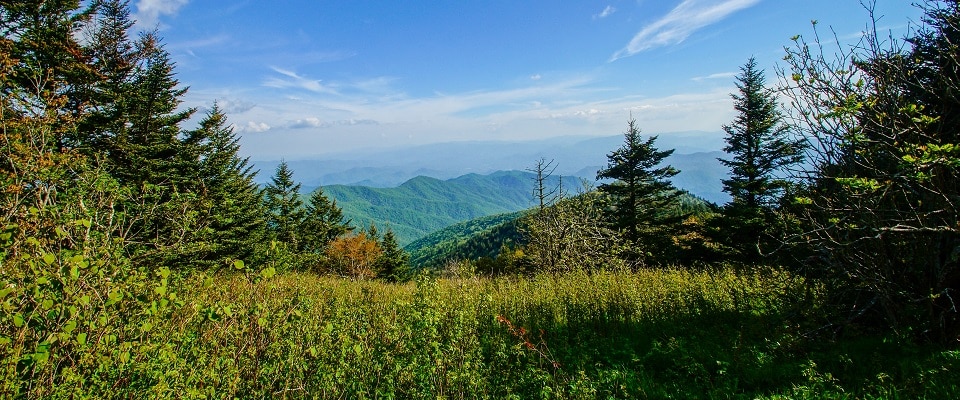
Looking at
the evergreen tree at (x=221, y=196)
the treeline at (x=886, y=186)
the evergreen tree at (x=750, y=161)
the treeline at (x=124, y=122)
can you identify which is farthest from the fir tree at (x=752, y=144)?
the evergreen tree at (x=221, y=196)

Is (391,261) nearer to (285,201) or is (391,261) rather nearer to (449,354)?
(285,201)

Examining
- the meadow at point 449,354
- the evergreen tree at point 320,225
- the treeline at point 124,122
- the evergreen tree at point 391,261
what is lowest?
the evergreen tree at point 391,261

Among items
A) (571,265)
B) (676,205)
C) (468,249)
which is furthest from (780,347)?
(468,249)

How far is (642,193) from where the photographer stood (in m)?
24.5

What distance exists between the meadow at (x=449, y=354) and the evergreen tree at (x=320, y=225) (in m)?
32.7

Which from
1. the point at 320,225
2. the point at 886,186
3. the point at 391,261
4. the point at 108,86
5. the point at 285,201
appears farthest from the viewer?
the point at 391,261

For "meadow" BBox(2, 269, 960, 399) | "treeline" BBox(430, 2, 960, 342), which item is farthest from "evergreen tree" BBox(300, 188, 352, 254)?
"treeline" BBox(430, 2, 960, 342)

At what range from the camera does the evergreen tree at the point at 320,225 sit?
3734 centimetres

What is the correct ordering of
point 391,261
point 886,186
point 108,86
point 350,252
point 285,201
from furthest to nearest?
point 391,261 → point 350,252 → point 285,201 → point 108,86 → point 886,186

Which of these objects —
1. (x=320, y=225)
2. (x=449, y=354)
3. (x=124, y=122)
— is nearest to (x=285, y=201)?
(x=320, y=225)

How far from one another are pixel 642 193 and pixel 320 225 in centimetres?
3134

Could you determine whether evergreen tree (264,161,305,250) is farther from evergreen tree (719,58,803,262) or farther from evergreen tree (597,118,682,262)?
evergreen tree (719,58,803,262)

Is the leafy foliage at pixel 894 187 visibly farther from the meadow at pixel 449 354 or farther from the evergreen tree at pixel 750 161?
the evergreen tree at pixel 750 161

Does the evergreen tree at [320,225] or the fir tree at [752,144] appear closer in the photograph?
the fir tree at [752,144]
